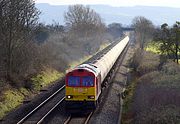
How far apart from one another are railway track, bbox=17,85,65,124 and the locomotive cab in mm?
1649

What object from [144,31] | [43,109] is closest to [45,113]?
[43,109]

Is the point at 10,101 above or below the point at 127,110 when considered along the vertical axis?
below

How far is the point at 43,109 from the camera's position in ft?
78.1

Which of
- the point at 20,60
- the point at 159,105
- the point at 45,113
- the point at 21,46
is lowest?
the point at 45,113

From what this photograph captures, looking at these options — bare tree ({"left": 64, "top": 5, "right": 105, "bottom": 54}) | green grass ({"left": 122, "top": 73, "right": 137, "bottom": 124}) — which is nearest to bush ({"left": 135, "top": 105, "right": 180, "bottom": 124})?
green grass ({"left": 122, "top": 73, "right": 137, "bottom": 124})

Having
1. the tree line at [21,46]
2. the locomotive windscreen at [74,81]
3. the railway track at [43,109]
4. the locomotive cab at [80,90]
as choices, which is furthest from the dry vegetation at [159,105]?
the tree line at [21,46]

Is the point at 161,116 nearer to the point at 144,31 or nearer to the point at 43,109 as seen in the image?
the point at 43,109

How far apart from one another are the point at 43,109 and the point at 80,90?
3425mm

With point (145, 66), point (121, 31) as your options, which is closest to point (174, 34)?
point (145, 66)

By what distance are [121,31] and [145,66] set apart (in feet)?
444

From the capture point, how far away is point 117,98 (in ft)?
90.1

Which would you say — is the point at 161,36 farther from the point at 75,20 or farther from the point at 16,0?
the point at 75,20

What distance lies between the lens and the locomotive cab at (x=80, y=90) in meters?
21.7

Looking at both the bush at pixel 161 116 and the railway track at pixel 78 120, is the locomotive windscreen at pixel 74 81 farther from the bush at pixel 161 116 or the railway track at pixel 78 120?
the bush at pixel 161 116
